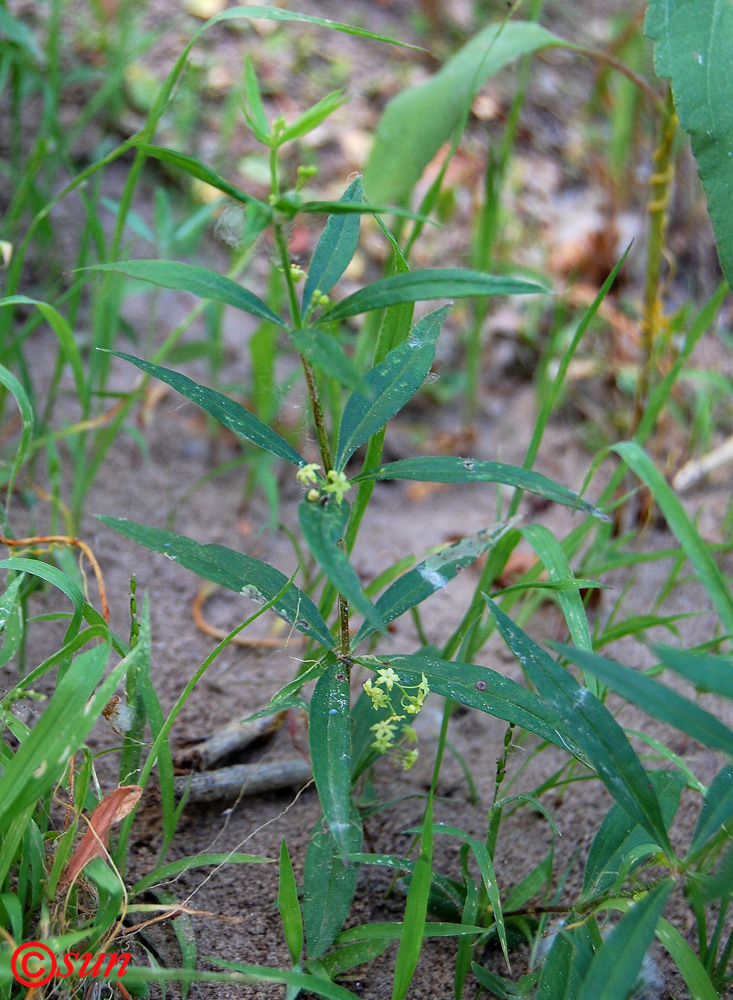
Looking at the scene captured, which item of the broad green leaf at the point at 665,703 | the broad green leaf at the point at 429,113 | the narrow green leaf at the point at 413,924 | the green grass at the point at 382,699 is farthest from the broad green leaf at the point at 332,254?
the broad green leaf at the point at 429,113

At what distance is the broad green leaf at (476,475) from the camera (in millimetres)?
775

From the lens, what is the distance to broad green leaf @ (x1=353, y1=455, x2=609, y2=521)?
0.77 m

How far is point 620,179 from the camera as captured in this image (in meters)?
2.45

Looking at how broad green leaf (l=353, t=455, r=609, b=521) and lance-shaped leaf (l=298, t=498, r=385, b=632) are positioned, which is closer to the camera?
lance-shaped leaf (l=298, t=498, r=385, b=632)

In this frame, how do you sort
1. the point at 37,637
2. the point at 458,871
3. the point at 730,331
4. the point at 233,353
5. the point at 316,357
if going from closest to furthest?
the point at 316,357 < the point at 458,871 < the point at 37,637 < the point at 233,353 < the point at 730,331

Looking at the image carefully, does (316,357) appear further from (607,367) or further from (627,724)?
(607,367)

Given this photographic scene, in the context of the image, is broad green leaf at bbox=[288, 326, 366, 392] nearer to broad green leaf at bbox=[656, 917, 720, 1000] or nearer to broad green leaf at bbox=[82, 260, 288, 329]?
broad green leaf at bbox=[82, 260, 288, 329]

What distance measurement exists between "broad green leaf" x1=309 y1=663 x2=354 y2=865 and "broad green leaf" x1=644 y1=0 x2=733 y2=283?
0.71 m

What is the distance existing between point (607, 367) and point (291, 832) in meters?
1.57

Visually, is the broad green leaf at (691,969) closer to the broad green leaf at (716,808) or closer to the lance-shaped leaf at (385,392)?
the broad green leaf at (716,808)

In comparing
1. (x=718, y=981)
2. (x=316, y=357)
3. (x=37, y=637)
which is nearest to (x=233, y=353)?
(x=37, y=637)

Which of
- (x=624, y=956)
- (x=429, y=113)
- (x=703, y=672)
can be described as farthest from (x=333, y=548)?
(x=429, y=113)

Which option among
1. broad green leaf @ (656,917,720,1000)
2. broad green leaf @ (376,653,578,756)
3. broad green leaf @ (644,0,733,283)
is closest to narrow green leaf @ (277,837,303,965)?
broad green leaf @ (376,653,578,756)

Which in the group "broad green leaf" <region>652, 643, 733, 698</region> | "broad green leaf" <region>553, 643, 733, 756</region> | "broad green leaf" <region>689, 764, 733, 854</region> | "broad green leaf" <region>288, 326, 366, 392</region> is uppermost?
"broad green leaf" <region>288, 326, 366, 392</region>
